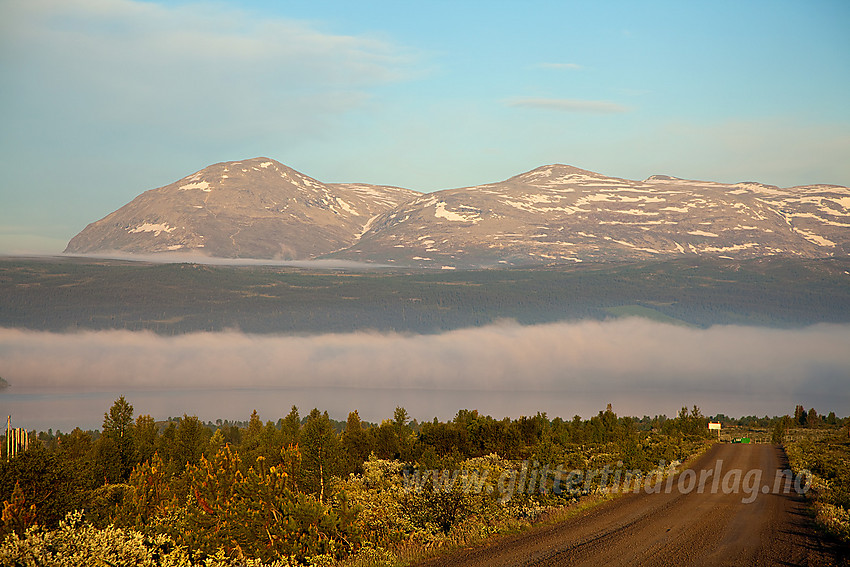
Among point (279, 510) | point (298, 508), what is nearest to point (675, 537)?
point (298, 508)

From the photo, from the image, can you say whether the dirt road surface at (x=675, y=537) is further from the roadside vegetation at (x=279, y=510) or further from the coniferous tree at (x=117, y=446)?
the coniferous tree at (x=117, y=446)

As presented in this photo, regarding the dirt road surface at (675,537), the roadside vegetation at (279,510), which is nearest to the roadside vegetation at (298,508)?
the roadside vegetation at (279,510)

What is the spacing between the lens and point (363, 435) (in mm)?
151500

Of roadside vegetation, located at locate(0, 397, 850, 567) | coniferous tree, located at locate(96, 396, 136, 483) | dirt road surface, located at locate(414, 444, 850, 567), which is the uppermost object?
dirt road surface, located at locate(414, 444, 850, 567)

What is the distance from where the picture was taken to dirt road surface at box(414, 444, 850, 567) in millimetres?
34031

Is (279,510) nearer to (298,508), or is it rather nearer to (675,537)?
(298,508)

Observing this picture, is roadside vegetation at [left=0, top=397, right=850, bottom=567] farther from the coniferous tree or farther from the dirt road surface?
the coniferous tree

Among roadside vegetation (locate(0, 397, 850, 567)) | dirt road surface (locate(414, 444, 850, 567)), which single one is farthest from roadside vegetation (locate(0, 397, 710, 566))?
dirt road surface (locate(414, 444, 850, 567))

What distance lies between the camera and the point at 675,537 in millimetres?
38625

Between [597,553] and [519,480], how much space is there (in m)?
26.0

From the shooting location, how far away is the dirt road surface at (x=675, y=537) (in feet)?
112

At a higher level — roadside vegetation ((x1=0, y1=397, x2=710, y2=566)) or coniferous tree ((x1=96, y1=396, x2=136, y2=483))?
roadside vegetation ((x1=0, y1=397, x2=710, y2=566))

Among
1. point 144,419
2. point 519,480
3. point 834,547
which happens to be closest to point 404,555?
point 834,547

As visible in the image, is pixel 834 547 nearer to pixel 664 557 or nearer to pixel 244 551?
pixel 664 557
